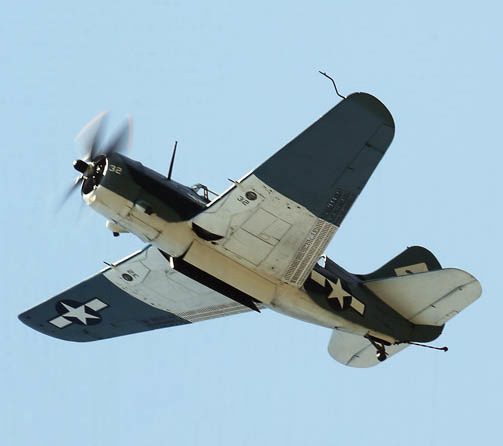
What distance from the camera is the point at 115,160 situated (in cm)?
1645

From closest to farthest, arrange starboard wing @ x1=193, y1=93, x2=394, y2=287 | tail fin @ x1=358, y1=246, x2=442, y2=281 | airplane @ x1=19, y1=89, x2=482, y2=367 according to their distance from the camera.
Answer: starboard wing @ x1=193, y1=93, x2=394, y2=287, airplane @ x1=19, y1=89, x2=482, y2=367, tail fin @ x1=358, y1=246, x2=442, y2=281

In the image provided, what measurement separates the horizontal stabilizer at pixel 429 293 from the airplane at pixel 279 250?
0.07ft

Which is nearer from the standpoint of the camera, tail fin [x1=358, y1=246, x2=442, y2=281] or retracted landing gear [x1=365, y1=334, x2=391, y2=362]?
retracted landing gear [x1=365, y1=334, x2=391, y2=362]

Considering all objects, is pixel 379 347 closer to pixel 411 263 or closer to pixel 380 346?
pixel 380 346

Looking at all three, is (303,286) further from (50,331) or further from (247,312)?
(50,331)

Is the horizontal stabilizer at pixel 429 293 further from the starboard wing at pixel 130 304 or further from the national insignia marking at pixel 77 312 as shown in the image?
the national insignia marking at pixel 77 312

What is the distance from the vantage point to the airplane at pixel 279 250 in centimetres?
1603

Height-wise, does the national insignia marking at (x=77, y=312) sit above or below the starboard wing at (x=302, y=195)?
below

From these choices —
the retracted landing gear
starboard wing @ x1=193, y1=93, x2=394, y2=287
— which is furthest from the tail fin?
starboard wing @ x1=193, y1=93, x2=394, y2=287

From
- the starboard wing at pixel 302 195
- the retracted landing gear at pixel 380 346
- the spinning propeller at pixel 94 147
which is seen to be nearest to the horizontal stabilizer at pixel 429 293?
the retracted landing gear at pixel 380 346

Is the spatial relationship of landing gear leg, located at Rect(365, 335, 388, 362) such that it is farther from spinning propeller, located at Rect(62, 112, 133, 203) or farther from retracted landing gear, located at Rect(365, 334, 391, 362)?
spinning propeller, located at Rect(62, 112, 133, 203)

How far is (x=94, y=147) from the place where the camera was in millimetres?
16844

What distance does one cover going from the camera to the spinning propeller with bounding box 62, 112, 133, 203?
16.5m

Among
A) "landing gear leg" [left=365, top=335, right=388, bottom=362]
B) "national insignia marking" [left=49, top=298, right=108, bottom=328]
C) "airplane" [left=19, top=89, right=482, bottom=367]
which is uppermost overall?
"airplane" [left=19, top=89, right=482, bottom=367]
